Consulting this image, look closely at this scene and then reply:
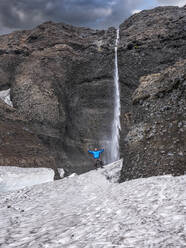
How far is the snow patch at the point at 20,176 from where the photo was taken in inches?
557

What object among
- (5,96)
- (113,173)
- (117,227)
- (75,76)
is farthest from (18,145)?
(75,76)

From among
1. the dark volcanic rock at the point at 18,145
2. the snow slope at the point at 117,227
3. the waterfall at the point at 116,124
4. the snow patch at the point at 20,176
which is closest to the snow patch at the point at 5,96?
the dark volcanic rock at the point at 18,145

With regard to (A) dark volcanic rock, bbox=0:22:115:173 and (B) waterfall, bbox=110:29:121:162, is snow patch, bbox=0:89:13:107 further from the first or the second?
(B) waterfall, bbox=110:29:121:162

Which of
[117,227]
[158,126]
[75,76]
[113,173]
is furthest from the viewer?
[75,76]

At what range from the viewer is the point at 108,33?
128 feet

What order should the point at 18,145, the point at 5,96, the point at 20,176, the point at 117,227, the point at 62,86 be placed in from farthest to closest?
the point at 62,86
the point at 5,96
the point at 18,145
the point at 20,176
the point at 117,227

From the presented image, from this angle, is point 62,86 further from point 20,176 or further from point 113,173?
point 113,173

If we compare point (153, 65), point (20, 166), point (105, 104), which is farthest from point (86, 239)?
point (153, 65)

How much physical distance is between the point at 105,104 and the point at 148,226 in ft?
89.1

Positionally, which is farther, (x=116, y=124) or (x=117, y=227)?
(x=116, y=124)

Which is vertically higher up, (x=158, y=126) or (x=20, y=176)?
(x=158, y=126)

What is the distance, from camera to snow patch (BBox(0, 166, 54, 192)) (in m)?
14.2

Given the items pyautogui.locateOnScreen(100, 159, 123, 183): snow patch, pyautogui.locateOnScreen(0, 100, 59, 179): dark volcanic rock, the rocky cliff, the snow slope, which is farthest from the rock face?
the rocky cliff

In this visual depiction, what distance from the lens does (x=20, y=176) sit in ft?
50.3
